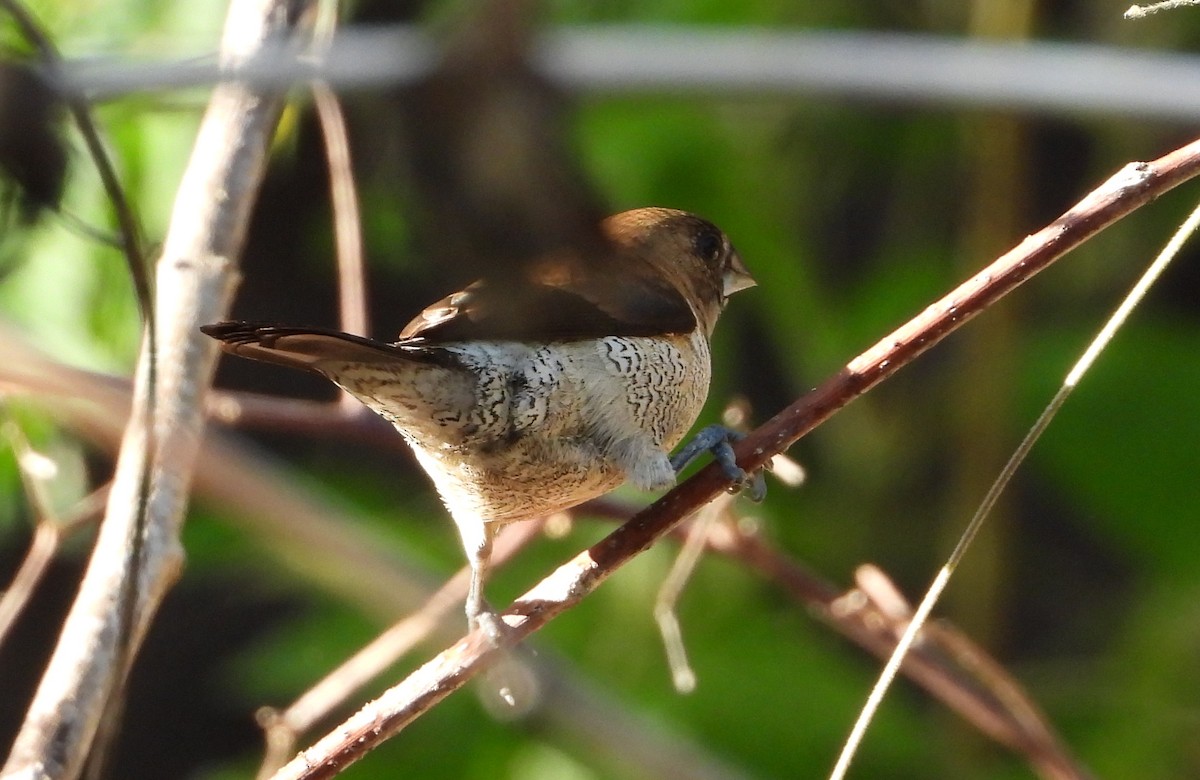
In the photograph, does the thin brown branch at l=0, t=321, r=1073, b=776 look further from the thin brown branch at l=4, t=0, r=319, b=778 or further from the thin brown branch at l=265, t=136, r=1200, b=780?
the thin brown branch at l=265, t=136, r=1200, b=780

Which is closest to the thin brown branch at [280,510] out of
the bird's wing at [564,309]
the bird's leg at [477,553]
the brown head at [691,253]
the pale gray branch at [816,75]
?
the bird's wing at [564,309]

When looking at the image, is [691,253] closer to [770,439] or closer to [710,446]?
[710,446]

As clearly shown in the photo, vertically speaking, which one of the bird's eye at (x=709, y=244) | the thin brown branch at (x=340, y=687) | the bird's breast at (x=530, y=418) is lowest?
the thin brown branch at (x=340, y=687)

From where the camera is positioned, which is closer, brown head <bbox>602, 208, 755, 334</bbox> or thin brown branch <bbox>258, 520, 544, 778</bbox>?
thin brown branch <bbox>258, 520, 544, 778</bbox>

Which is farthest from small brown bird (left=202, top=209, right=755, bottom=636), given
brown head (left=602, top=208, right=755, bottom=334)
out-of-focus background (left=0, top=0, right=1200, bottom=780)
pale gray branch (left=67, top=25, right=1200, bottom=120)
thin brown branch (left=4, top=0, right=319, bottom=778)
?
pale gray branch (left=67, top=25, right=1200, bottom=120)

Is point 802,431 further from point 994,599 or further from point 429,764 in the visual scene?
point 994,599

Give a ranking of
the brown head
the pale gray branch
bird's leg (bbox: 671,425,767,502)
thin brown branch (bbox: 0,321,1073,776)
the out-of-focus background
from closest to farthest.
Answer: the pale gray branch
thin brown branch (bbox: 0,321,1073,776)
bird's leg (bbox: 671,425,767,502)
the brown head
the out-of-focus background

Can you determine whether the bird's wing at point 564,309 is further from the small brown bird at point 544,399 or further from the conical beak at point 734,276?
the conical beak at point 734,276
